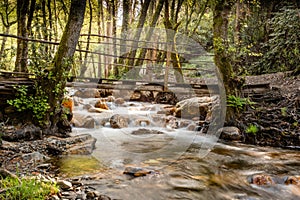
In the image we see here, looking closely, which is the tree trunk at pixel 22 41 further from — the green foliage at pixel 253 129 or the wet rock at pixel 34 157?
the green foliage at pixel 253 129

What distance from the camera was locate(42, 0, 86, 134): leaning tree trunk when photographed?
5.36m

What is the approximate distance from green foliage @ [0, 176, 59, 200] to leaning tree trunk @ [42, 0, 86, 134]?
9.11 feet

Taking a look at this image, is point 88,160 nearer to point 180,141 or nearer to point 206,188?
point 206,188

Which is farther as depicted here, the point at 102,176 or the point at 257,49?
the point at 257,49

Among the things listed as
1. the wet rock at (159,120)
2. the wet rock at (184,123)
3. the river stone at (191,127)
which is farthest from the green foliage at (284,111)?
the wet rock at (159,120)

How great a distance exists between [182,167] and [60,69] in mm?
3177

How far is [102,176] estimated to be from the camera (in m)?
3.74

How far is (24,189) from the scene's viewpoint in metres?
2.47

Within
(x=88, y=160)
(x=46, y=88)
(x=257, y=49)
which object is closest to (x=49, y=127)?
(x=46, y=88)

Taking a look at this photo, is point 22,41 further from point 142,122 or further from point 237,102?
point 237,102

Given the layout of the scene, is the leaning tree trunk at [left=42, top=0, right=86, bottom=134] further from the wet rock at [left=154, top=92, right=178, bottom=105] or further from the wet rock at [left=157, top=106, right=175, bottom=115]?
the wet rock at [left=154, top=92, right=178, bottom=105]

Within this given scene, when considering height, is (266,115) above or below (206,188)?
above

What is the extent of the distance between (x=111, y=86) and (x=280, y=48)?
22.6 feet

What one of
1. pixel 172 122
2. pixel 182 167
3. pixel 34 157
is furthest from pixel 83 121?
pixel 182 167
